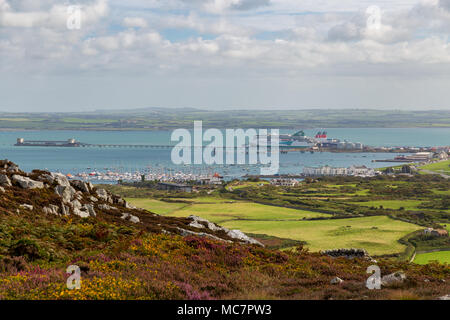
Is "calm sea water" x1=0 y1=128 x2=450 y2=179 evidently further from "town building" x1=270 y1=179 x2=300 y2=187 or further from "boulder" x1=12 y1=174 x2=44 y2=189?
"boulder" x1=12 y1=174 x2=44 y2=189

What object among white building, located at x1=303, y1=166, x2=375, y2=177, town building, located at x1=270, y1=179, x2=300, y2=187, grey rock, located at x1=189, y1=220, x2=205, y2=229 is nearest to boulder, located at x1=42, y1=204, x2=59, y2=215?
grey rock, located at x1=189, y1=220, x2=205, y2=229

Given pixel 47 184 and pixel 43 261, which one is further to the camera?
pixel 47 184

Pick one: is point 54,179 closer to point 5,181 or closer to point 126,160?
point 5,181

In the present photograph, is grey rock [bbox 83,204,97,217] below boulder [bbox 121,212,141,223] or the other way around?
the other way around

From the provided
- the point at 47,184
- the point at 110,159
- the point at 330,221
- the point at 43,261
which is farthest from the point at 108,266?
the point at 110,159
